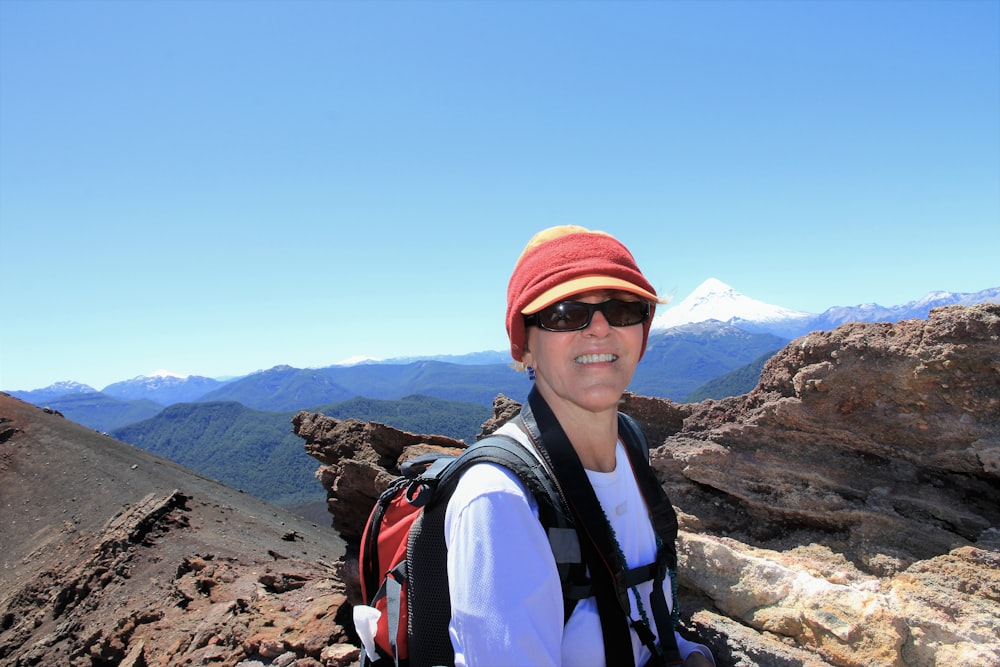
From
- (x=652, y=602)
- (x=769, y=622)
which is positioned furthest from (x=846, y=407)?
(x=652, y=602)

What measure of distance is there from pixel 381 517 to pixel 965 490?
538 cm

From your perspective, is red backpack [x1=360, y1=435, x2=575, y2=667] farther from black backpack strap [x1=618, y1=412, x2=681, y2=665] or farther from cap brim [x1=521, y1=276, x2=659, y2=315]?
black backpack strap [x1=618, y1=412, x2=681, y2=665]

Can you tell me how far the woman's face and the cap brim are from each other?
119 mm

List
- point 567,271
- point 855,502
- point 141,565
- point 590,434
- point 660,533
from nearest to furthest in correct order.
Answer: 1. point 567,271
2. point 590,434
3. point 660,533
4. point 855,502
5. point 141,565

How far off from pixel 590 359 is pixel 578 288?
40 centimetres

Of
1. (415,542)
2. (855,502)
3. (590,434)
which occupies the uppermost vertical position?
(590,434)

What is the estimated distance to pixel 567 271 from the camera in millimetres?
2268

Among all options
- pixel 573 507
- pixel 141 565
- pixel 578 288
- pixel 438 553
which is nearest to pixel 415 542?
pixel 438 553

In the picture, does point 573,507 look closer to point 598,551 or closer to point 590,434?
point 598,551

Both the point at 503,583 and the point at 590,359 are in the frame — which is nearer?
the point at 503,583

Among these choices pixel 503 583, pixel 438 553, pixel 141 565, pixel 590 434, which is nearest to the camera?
pixel 503 583

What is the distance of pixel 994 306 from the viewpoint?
15.4 ft

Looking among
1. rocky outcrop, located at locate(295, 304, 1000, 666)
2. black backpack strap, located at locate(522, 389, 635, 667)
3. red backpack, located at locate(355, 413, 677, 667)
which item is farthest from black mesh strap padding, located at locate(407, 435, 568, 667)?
rocky outcrop, located at locate(295, 304, 1000, 666)

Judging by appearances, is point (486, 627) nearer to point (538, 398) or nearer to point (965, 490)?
point (538, 398)
